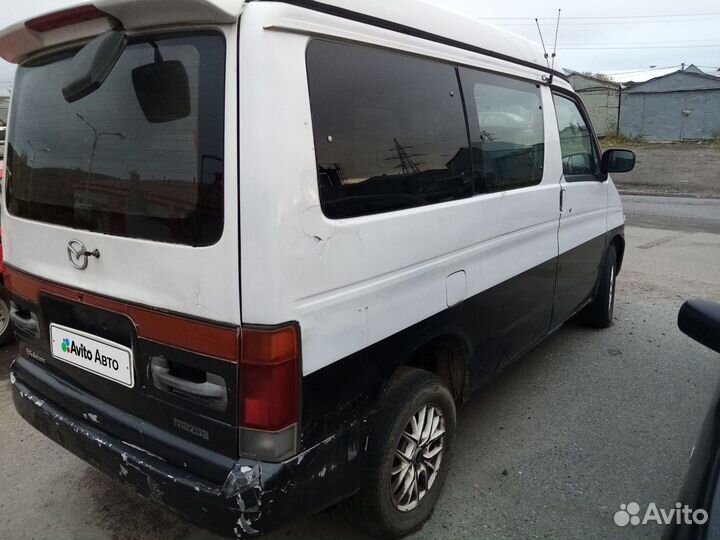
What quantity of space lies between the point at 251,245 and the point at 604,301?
156 inches

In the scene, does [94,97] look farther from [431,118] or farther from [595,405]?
[595,405]

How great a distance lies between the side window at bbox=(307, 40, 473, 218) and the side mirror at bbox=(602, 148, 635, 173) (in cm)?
218

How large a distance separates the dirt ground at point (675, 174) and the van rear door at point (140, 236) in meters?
16.0

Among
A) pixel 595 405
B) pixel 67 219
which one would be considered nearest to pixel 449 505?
pixel 595 405

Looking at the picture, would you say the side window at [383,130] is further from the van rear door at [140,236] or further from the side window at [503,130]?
the van rear door at [140,236]

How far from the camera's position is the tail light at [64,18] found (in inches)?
72.2

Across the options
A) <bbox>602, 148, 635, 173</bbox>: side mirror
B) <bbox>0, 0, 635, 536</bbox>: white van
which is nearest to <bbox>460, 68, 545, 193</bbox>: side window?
<bbox>0, 0, 635, 536</bbox>: white van

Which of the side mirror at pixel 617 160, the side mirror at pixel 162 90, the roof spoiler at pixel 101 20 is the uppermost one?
the roof spoiler at pixel 101 20

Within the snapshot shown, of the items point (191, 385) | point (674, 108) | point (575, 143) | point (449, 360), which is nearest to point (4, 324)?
point (191, 385)

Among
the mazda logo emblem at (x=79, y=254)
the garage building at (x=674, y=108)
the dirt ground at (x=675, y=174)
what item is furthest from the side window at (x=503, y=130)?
the garage building at (x=674, y=108)

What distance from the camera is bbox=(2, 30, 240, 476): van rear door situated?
1700mm

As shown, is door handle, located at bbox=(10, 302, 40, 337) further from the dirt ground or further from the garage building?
the garage building

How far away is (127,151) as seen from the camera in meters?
1.90

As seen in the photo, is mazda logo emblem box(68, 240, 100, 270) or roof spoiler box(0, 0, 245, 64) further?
mazda logo emblem box(68, 240, 100, 270)
